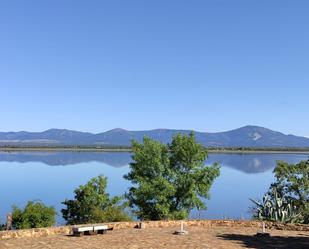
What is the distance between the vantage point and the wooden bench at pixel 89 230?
18.8m

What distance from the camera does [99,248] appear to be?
16094mm

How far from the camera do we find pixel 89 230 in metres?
19.0

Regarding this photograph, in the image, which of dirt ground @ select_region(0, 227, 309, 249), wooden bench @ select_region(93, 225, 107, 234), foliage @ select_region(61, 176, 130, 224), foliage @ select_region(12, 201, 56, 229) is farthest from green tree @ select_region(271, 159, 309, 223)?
wooden bench @ select_region(93, 225, 107, 234)

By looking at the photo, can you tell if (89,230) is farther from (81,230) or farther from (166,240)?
(166,240)

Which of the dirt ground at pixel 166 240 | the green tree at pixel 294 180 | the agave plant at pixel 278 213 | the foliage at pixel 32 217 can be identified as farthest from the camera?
the green tree at pixel 294 180

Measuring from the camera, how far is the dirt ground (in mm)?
16656

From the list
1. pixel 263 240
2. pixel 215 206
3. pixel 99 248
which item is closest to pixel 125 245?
pixel 99 248

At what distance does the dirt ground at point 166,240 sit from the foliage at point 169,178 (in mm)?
21273

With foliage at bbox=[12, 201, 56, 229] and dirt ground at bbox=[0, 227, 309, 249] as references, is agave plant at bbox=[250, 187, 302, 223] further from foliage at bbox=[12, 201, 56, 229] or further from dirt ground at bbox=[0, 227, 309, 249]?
foliage at bbox=[12, 201, 56, 229]

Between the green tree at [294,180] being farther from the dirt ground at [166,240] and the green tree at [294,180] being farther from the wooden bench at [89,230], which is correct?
the wooden bench at [89,230]

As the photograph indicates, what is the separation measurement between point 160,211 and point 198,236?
22436 millimetres

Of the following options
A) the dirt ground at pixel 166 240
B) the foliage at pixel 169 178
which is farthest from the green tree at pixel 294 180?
the dirt ground at pixel 166 240

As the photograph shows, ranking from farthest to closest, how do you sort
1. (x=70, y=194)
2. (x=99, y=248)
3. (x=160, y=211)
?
(x=70, y=194) → (x=160, y=211) → (x=99, y=248)

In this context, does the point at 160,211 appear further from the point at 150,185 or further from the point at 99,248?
the point at 99,248
